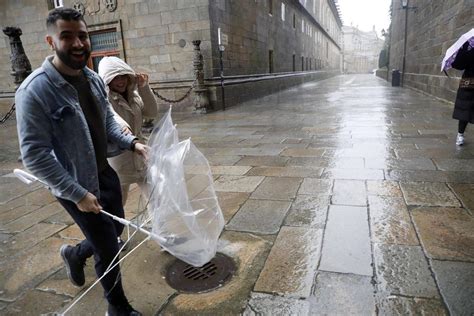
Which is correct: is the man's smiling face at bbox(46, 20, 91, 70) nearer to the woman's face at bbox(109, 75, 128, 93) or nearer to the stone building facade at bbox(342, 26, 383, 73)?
the woman's face at bbox(109, 75, 128, 93)

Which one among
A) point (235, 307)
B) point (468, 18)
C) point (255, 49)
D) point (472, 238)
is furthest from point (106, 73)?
point (255, 49)

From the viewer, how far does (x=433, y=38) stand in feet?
39.5

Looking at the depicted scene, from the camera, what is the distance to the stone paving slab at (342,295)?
6.51 ft

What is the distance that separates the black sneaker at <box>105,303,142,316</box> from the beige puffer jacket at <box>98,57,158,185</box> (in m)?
1.02

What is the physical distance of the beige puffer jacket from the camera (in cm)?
261

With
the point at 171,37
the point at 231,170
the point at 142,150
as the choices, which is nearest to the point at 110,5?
the point at 171,37

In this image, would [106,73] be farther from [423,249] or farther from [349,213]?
[423,249]

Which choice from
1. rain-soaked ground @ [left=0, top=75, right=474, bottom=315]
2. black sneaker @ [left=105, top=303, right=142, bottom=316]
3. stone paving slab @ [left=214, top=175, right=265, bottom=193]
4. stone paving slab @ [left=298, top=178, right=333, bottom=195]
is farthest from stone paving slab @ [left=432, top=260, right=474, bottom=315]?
stone paving slab @ [left=214, top=175, right=265, bottom=193]

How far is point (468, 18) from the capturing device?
28.3 feet

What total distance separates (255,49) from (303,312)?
1471 centimetres

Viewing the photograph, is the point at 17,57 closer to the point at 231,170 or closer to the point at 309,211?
the point at 231,170

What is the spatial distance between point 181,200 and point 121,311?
2.35 feet

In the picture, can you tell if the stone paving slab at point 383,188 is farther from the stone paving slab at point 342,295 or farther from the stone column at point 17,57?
the stone column at point 17,57

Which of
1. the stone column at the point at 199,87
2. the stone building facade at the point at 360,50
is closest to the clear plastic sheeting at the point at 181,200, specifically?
the stone column at the point at 199,87
